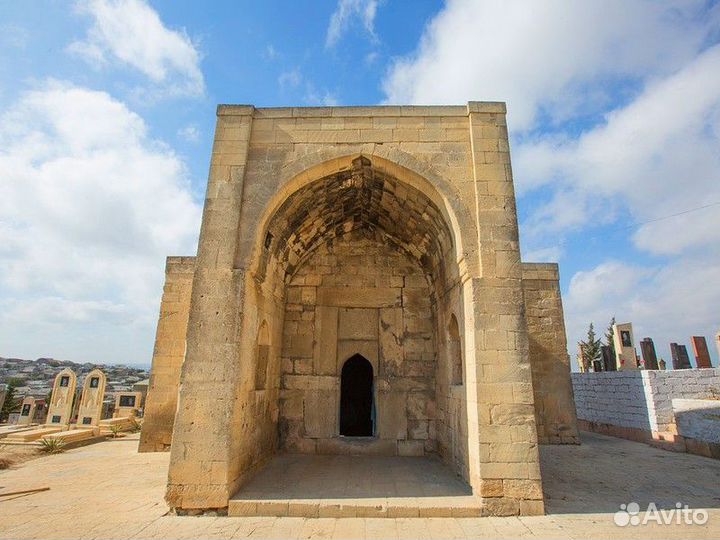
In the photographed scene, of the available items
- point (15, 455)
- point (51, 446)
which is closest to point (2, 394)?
point (51, 446)

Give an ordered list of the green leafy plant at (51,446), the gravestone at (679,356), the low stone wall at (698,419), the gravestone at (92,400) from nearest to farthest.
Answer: the low stone wall at (698,419) → the green leafy plant at (51,446) → the gravestone at (92,400) → the gravestone at (679,356)

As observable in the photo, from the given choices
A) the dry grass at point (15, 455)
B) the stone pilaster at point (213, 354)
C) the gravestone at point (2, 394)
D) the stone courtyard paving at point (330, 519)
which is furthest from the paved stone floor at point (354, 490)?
the gravestone at point (2, 394)

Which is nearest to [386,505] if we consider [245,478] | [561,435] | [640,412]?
[245,478]

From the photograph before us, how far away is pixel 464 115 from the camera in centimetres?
621

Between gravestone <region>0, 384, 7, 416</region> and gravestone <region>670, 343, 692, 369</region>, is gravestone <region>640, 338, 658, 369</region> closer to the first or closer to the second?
gravestone <region>670, 343, 692, 369</region>

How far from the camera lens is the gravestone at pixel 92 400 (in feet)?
34.8

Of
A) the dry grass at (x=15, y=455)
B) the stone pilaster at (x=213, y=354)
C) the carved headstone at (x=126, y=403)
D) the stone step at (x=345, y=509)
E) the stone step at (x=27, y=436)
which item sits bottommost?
the dry grass at (x=15, y=455)

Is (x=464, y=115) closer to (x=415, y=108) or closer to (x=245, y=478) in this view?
(x=415, y=108)

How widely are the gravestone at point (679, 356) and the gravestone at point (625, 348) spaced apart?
1.08m

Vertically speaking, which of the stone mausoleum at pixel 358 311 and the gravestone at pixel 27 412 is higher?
the stone mausoleum at pixel 358 311

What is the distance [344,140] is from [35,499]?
678 cm

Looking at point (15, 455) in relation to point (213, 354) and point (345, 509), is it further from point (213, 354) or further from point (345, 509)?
point (345, 509)

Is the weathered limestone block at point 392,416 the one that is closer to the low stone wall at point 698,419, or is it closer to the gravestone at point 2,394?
the low stone wall at point 698,419

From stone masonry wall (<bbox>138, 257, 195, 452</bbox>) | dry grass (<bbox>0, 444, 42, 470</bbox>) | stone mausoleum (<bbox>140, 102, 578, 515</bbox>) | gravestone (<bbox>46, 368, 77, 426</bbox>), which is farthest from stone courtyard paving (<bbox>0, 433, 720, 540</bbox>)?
gravestone (<bbox>46, 368, 77, 426</bbox>)
